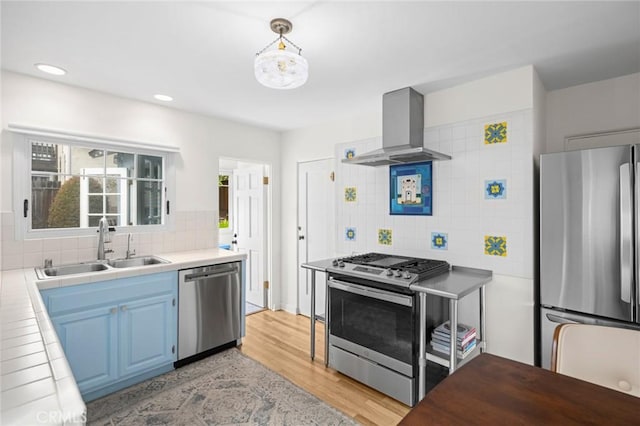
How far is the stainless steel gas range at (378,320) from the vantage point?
224 cm

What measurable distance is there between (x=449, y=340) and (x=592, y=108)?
87.1 inches

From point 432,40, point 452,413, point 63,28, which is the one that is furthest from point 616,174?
point 63,28

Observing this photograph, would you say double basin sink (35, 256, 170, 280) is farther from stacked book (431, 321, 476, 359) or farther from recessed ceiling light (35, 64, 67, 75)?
stacked book (431, 321, 476, 359)

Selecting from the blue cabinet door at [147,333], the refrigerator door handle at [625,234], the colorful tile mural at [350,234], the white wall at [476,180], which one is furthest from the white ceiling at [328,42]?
the blue cabinet door at [147,333]

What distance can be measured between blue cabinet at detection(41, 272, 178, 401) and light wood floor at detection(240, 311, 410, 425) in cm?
85

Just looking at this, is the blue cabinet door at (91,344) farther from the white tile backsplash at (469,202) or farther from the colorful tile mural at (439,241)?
the colorful tile mural at (439,241)

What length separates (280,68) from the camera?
5.15 ft

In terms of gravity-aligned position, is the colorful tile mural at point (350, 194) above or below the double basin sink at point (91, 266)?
above

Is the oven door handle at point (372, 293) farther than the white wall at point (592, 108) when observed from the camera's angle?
No

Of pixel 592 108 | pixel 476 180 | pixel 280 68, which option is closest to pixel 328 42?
pixel 280 68

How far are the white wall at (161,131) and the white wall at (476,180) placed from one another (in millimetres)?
1309

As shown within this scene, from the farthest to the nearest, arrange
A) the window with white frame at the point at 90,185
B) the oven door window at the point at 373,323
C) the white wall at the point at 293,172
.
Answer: the white wall at the point at 293,172 < the window with white frame at the point at 90,185 < the oven door window at the point at 373,323

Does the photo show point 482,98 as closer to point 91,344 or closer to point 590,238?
point 590,238

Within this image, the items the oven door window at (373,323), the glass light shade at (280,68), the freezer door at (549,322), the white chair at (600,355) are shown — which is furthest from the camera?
the oven door window at (373,323)
